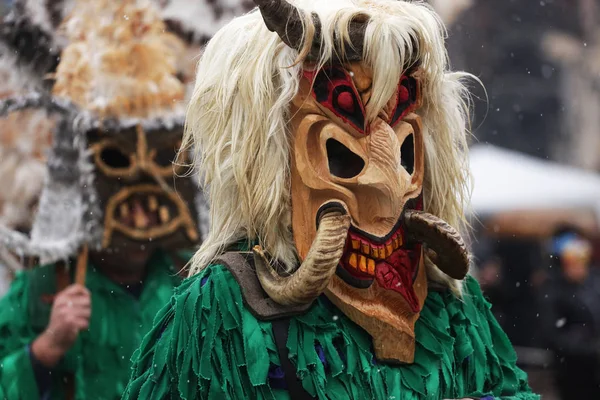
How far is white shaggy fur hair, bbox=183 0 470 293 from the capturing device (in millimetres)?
2365

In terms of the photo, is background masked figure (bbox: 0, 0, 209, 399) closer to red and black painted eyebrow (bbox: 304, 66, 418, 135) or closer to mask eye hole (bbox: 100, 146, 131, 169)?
mask eye hole (bbox: 100, 146, 131, 169)

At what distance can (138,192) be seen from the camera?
14.3 ft

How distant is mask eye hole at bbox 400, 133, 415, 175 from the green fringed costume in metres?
1.97

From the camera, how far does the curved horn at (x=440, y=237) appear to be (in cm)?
239

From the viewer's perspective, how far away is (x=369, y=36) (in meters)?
2.35

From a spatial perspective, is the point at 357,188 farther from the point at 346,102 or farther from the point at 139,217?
the point at 139,217

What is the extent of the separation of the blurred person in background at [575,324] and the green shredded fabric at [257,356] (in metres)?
3.93

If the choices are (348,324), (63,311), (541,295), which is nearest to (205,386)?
(348,324)

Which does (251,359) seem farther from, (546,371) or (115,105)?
(546,371)

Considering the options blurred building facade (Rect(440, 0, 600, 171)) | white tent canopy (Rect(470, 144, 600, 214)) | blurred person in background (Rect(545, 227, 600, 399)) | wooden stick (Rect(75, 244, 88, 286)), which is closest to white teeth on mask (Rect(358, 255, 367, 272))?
wooden stick (Rect(75, 244, 88, 286))

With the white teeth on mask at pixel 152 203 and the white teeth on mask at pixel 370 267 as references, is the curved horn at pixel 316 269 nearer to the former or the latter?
the white teeth on mask at pixel 370 267

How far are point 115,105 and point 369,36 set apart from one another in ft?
7.26

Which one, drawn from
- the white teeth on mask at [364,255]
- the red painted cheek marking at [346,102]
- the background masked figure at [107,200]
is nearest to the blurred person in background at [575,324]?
the background masked figure at [107,200]

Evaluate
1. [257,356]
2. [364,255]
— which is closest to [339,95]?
[364,255]
